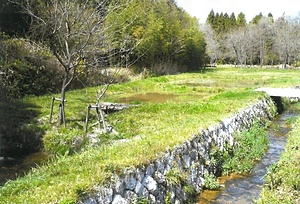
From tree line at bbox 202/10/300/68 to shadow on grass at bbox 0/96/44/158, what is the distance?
70.4m

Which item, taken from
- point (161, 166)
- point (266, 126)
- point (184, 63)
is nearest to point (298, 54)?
point (184, 63)

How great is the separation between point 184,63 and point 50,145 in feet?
154

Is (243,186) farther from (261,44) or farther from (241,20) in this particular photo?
(241,20)

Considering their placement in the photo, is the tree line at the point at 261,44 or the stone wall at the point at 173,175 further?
the tree line at the point at 261,44

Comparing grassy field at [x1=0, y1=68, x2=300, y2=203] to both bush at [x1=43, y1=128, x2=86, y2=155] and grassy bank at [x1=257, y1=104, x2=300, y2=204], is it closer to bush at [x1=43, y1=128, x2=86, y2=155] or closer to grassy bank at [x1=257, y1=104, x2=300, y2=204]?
bush at [x1=43, y1=128, x2=86, y2=155]

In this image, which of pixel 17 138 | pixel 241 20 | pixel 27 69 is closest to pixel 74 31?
pixel 17 138

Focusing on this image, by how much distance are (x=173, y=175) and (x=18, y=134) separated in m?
7.35

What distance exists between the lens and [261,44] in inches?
3199

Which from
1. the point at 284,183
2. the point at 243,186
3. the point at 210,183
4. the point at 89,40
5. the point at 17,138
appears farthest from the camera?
the point at 89,40

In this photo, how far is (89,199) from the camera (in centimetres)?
578

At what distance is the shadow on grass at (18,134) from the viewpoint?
12.5m

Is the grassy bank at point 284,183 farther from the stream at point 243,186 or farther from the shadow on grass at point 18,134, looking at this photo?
the shadow on grass at point 18,134

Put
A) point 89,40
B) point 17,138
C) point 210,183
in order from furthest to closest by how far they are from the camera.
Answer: point 89,40 < point 17,138 < point 210,183

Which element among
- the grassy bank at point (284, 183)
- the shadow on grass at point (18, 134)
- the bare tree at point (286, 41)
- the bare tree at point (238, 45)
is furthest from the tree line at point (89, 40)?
the bare tree at point (286, 41)
